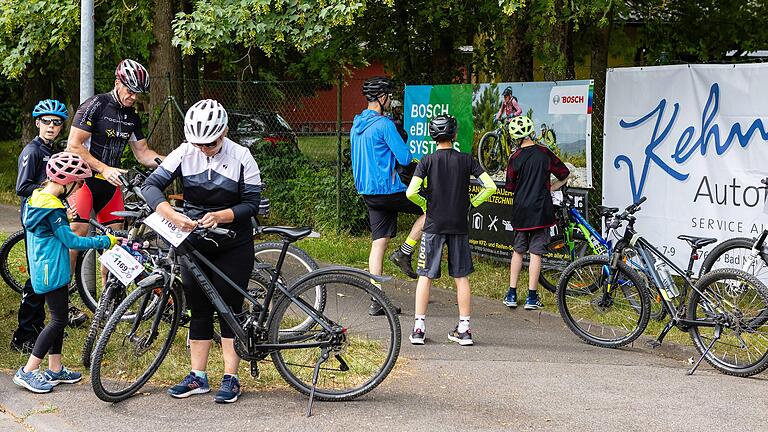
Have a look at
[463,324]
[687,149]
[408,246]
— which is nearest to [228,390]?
[463,324]

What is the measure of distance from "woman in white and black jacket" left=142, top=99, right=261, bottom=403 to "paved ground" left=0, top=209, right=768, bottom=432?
0.26 metres

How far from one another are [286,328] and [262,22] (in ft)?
16.4

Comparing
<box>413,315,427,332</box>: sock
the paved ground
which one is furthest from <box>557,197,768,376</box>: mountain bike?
<box>413,315,427,332</box>: sock

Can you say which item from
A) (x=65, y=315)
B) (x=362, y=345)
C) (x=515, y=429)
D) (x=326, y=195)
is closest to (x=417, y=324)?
(x=362, y=345)

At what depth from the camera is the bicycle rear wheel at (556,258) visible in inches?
380

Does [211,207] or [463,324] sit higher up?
[211,207]

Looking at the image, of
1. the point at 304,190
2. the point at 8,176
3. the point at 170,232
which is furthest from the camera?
the point at 8,176

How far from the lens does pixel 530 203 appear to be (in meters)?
9.17

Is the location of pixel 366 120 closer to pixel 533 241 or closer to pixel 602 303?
pixel 533 241

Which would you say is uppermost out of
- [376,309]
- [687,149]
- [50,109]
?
[50,109]

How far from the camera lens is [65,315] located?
20.9 feet

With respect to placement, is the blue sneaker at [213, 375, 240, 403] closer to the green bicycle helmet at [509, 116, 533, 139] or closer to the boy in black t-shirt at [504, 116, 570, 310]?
the boy in black t-shirt at [504, 116, 570, 310]

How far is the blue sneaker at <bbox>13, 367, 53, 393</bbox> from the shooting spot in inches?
246

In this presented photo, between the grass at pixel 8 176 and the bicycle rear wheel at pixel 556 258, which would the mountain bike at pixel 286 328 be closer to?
the bicycle rear wheel at pixel 556 258
